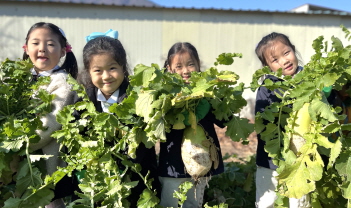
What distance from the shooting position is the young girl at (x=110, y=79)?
2.67 metres

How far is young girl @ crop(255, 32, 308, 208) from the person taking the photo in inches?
110

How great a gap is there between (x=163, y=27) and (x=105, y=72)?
727 centimetres

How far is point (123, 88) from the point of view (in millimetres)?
2771

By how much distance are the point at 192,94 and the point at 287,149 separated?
2.28 feet

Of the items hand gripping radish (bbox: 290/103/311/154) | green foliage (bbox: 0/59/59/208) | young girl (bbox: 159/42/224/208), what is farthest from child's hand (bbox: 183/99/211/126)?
green foliage (bbox: 0/59/59/208)

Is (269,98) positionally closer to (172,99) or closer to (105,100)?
(172,99)

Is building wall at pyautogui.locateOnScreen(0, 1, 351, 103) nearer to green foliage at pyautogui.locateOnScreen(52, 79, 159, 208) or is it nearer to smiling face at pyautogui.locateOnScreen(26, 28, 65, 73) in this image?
smiling face at pyautogui.locateOnScreen(26, 28, 65, 73)

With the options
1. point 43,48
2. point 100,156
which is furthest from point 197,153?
point 43,48

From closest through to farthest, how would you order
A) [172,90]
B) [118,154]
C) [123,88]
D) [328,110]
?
[328,110]
[172,90]
[118,154]
[123,88]

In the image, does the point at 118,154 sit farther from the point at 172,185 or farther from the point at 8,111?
the point at 8,111

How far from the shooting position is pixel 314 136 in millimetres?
2250

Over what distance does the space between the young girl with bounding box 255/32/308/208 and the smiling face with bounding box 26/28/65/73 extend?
158 centimetres

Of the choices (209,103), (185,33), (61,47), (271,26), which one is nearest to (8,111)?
(61,47)

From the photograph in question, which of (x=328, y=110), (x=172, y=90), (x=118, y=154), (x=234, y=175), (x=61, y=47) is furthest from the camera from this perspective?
(x=234, y=175)
